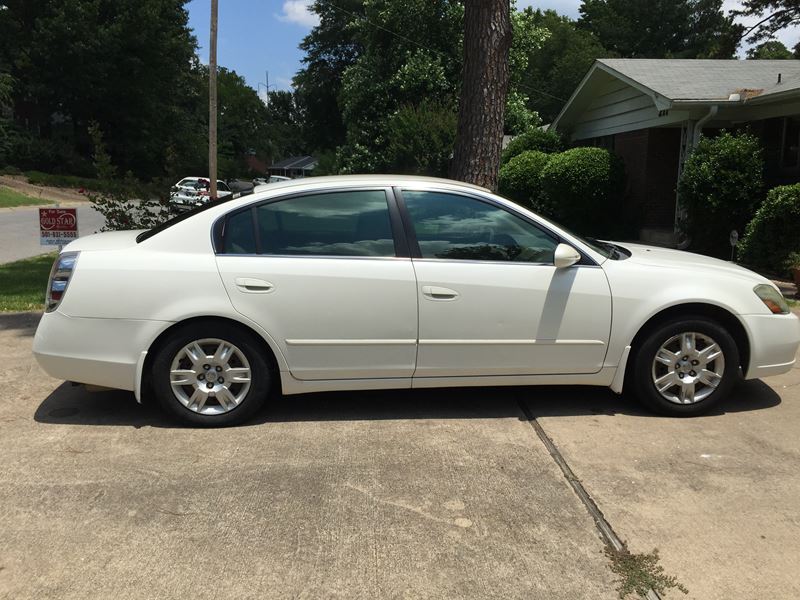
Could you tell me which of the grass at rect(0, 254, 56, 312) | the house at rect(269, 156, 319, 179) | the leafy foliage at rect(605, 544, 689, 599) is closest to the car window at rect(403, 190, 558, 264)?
the leafy foliage at rect(605, 544, 689, 599)

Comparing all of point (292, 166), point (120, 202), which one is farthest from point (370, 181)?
point (292, 166)

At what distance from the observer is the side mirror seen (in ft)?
→ 14.5

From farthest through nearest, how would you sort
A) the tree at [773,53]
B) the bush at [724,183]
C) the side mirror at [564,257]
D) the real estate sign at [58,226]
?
the tree at [773,53], the bush at [724,183], the real estate sign at [58,226], the side mirror at [564,257]

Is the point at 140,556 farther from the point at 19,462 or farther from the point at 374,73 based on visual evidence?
the point at 374,73

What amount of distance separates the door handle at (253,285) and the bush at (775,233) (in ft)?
26.2

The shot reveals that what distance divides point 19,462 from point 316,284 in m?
1.96

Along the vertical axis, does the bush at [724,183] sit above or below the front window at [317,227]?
above

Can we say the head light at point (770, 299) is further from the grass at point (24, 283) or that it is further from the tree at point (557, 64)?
the tree at point (557, 64)

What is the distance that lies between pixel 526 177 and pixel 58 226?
37.9ft

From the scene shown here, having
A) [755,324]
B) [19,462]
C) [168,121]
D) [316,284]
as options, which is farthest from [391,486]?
[168,121]

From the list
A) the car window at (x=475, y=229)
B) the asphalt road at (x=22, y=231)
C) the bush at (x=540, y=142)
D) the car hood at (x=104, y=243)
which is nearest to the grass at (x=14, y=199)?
the asphalt road at (x=22, y=231)

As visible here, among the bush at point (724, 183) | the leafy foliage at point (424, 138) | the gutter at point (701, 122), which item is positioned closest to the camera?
the bush at point (724, 183)

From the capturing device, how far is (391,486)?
3.67 meters

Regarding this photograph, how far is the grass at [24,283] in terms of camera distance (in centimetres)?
798
